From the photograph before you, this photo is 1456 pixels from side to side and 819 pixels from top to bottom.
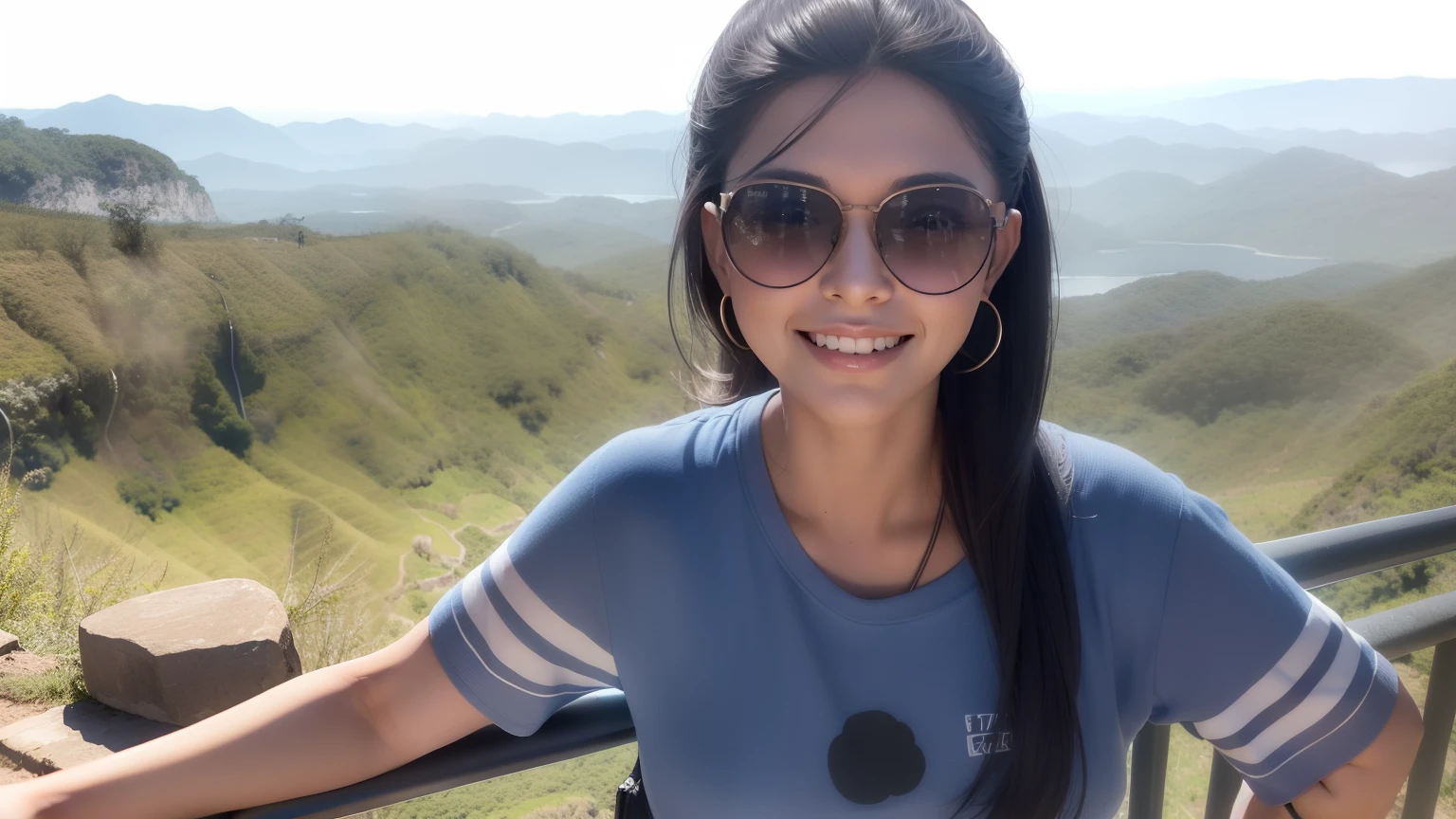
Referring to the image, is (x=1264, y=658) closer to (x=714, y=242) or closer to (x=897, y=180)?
(x=897, y=180)

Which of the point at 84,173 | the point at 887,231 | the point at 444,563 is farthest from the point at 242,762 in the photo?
the point at 444,563

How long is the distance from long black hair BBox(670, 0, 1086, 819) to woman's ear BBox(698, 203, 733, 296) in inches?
0.5

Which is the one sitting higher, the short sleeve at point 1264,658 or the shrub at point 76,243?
the shrub at point 76,243

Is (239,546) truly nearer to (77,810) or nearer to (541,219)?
(541,219)

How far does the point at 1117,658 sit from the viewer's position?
0.79m

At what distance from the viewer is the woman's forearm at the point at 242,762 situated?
0.74 m

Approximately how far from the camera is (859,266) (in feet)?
2.57

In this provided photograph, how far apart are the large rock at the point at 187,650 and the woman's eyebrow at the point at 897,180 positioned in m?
1.86

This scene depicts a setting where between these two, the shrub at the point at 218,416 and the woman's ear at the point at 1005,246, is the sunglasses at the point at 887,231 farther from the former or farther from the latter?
the shrub at the point at 218,416

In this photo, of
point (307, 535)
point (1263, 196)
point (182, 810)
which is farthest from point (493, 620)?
point (1263, 196)

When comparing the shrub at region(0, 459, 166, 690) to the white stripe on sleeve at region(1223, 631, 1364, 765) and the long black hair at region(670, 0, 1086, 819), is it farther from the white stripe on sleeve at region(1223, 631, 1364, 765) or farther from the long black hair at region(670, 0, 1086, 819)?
the white stripe on sleeve at region(1223, 631, 1364, 765)

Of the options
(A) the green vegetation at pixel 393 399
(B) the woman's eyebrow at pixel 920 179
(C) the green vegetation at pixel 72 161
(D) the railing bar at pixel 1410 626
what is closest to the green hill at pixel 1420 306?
(A) the green vegetation at pixel 393 399

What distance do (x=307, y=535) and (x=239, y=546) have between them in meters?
2.48

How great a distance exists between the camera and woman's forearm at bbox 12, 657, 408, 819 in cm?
74
